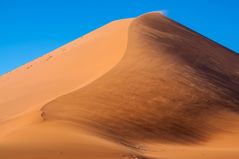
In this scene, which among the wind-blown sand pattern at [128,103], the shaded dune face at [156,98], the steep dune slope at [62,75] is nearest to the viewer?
the wind-blown sand pattern at [128,103]

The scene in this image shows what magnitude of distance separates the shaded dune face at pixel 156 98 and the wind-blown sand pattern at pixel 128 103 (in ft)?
A: 0.17

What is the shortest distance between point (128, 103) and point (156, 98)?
1.82m

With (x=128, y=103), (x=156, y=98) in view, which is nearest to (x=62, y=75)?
(x=156, y=98)

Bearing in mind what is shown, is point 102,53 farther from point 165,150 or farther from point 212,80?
point 165,150

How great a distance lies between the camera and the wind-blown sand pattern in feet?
42.6

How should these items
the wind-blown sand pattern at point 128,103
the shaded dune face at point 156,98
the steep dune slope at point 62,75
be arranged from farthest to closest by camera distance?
1. the steep dune slope at point 62,75
2. the shaded dune face at point 156,98
3. the wind-blown sand pattern at point 128,103

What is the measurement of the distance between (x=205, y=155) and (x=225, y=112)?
8.19 meters

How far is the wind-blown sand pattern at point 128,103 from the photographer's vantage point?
13.0 meters

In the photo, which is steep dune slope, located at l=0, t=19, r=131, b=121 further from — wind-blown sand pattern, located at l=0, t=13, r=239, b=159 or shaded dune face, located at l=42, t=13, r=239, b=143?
shaded dune face, located at l=42, t=13, r=239, b=143

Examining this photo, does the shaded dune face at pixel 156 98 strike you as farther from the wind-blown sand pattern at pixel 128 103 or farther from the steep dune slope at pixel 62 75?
the steep dune slope at pixel 62 75

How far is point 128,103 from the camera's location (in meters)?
19.9

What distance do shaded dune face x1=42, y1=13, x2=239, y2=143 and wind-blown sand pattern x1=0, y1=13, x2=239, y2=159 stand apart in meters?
0.05

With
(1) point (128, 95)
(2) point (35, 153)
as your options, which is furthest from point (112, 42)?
(2) point (35, 153)

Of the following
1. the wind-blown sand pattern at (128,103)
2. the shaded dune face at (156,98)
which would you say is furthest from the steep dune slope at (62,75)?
the shaded dune face at (156,98)
